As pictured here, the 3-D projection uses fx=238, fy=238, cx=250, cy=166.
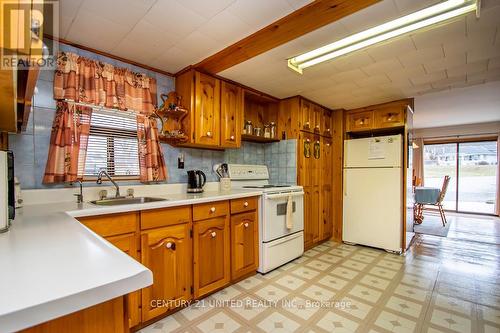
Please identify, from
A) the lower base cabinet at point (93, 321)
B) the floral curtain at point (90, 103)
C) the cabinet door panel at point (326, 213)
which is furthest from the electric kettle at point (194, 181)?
the cabinet door panel at point (326, 213)

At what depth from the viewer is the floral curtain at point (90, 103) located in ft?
5.98

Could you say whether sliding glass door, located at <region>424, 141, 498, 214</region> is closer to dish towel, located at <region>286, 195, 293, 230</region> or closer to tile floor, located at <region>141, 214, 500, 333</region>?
tile floor, located at <region>141, 214, 500, 333</region>

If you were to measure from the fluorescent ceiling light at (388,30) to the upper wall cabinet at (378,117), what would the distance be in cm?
187

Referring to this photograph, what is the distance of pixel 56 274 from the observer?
0.57 metres

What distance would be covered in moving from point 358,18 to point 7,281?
6.62 ft

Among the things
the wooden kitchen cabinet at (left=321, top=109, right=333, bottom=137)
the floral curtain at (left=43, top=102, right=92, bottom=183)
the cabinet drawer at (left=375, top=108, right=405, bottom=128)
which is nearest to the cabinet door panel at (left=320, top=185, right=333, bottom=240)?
the wooden kitchen cabinet at (left=321, top=109, right=333, bottom=137)

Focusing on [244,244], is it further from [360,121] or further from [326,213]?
[360,121]

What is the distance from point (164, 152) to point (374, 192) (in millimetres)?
2919

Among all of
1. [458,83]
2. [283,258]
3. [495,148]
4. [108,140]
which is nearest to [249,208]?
[283,258]

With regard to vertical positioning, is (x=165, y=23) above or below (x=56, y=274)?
above

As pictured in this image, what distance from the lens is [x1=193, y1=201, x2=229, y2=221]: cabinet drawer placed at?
6.58ft

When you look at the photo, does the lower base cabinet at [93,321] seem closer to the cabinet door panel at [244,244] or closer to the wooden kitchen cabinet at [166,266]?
the wooden kitchen cabinet at [166,266]

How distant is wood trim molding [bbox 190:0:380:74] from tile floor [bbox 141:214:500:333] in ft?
6.91

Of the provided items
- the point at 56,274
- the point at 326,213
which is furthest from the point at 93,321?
the point at 326,213
